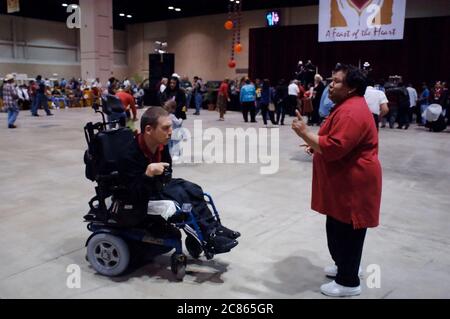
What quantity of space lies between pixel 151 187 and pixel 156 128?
1.19 feet

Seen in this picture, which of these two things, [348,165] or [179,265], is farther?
[179,265]

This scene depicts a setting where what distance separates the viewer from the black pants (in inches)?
99.8

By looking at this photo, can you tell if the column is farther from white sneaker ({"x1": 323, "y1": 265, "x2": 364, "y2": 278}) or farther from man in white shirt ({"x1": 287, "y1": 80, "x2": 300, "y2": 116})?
white sneaker ({"x1": 323, "y1": 265, "x2": 364, "y2": 278})

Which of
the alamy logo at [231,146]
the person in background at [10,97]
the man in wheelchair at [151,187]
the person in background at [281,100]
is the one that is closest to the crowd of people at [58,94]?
the person in background at [10,97]

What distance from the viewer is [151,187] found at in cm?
264

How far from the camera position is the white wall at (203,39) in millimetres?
21969

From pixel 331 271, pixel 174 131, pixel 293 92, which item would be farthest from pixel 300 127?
pixel 293 92

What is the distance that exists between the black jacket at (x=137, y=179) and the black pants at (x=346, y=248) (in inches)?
42.4

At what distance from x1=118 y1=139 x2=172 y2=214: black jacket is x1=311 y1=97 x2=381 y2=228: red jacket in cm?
101

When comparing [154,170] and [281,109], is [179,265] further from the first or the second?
[281,109]

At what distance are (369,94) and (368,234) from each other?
8.24 feet

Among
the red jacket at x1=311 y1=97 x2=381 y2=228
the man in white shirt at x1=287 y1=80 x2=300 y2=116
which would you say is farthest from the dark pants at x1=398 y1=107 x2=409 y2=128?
the red jacket at x1=311 y1=97 x2=381 y2=228

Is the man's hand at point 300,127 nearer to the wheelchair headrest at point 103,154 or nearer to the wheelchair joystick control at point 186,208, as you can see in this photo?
the wheelchair joystick control at point 186,208

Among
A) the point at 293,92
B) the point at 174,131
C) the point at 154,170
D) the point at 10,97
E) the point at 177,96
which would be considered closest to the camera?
the point at 154,170
